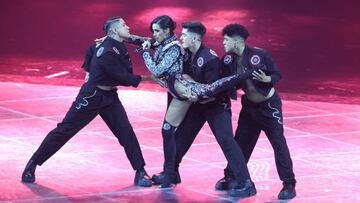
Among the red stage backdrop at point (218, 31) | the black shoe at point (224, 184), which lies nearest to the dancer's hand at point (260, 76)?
the black shoe at point (224, 184)

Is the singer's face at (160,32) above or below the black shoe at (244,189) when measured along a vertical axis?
above

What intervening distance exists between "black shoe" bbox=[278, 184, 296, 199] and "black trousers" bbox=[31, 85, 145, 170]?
148 centimetres

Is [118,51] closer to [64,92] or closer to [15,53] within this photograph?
[64,92]

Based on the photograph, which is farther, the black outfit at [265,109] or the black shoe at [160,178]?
the black shoe at [160,178]

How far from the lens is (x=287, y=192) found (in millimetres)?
10227

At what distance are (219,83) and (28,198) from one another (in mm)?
2139

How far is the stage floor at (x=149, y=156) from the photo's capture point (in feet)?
34.1

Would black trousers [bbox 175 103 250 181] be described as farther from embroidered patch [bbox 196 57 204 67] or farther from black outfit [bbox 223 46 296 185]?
embroidered patch [bbox 196 57 204 67]

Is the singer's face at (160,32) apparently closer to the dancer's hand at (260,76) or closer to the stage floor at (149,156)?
the dancer's hand at (260,76)

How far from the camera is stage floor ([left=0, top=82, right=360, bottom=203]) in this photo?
10383 millimetres

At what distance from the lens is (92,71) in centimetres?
1070

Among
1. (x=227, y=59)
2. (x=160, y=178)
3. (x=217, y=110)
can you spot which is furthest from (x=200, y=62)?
(x=160, y=178)

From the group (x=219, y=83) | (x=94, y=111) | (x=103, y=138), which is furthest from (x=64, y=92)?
(x=219, y=83)

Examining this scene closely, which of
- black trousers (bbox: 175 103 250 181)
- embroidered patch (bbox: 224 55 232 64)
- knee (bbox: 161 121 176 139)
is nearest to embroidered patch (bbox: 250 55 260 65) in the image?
embroidered patch (bbox: 224 55 232 64)
